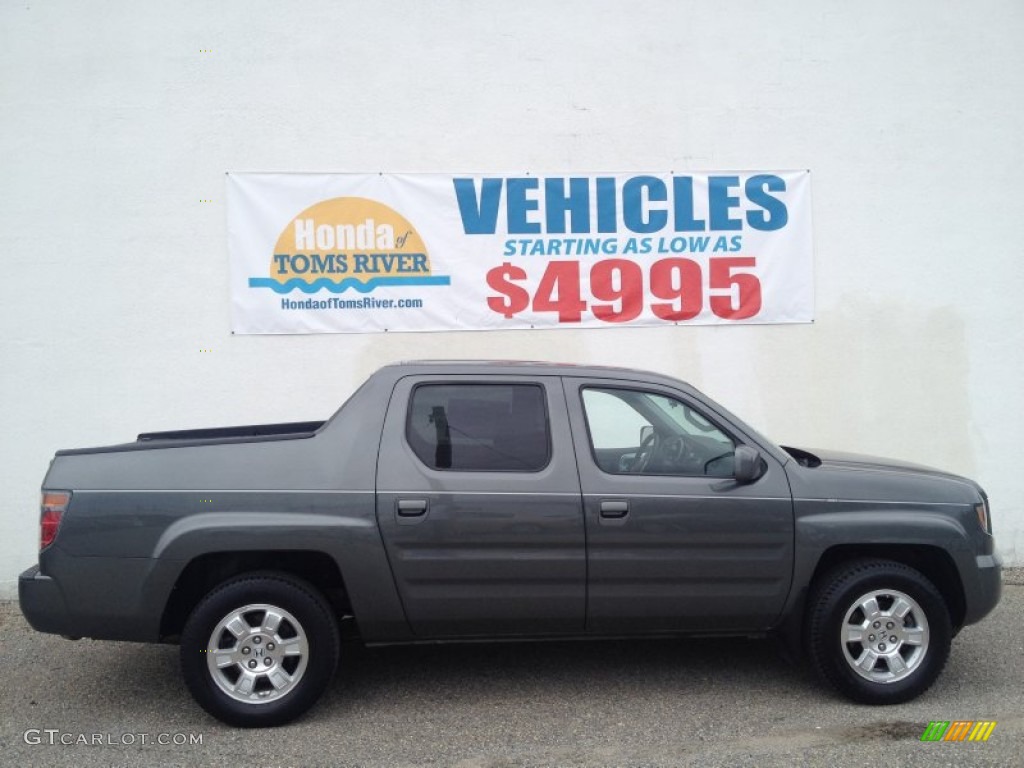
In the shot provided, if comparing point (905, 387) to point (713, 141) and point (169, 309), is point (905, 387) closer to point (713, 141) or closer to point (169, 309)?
point (713, 141)

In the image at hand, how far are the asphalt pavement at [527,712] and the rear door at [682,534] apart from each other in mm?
496

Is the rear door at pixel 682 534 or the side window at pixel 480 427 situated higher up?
the side window at pixel 480 427

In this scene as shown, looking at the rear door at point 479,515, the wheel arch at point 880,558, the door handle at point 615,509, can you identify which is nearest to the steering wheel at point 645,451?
the door handle at point 615,509

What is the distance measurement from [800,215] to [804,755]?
479cm

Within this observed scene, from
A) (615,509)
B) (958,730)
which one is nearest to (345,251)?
(615,509)

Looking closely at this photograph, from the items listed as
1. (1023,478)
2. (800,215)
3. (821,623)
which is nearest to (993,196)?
(800,215)

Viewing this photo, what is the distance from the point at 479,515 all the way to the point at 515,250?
136 inches

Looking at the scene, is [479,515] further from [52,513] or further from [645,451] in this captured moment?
[52,513]

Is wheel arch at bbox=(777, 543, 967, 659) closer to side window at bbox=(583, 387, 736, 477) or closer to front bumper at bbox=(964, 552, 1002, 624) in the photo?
front bumper at bbox=(964, 552, 1002, 624)

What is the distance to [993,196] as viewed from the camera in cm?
803

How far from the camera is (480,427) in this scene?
16.2 ft

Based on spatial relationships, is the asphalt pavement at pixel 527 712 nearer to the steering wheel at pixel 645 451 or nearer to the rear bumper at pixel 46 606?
the rear bumper at pixel 46 606

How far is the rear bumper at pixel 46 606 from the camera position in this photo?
4617 mm

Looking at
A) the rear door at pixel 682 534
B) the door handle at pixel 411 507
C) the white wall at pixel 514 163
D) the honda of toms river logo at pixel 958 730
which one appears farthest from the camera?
the white wall at pixel 514 163
